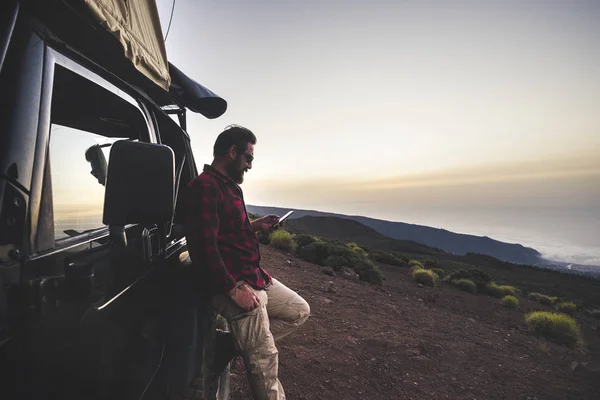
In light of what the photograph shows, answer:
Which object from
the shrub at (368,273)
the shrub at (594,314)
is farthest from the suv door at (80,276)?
the shrub at (594,314)

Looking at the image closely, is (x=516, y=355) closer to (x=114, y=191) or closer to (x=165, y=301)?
(x=165, y=301)

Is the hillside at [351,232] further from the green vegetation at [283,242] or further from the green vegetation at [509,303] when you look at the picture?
the green vegetation at [509,303]

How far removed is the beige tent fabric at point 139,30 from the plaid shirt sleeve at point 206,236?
0.74 m

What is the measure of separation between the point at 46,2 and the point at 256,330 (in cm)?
181

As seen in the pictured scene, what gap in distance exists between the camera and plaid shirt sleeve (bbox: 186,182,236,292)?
186 cm

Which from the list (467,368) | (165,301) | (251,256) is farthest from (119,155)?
(467,368)

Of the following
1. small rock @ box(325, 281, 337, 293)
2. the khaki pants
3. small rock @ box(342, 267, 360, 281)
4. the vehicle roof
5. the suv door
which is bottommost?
small rock @ box(342, 267, 360, 281)

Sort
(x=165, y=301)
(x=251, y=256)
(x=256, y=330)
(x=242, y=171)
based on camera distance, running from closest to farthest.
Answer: (x=165, y=301) → (x=256, y=330) → (x=251, y=256) → (x=242, y=171)

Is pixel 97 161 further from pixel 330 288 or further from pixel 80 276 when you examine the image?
pixel 330 288

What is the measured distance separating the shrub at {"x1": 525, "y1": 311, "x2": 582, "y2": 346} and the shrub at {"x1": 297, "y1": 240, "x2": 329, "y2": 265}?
21.9 feet

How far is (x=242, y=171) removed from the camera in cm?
236

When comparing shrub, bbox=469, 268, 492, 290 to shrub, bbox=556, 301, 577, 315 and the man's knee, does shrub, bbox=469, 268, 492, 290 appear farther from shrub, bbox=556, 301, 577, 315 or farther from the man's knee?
the man's knee

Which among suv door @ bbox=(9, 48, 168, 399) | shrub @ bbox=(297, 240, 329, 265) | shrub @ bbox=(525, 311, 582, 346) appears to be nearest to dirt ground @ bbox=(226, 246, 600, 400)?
shrub @ bbox=(525, 311, 582, 346)

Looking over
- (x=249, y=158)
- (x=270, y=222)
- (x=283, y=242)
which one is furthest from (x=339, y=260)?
(x=249, y=158)
